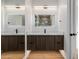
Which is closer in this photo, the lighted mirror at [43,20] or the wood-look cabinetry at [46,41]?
the wood-look cabinetry at [46,41]

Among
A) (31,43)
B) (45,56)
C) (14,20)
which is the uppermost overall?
(14,20)

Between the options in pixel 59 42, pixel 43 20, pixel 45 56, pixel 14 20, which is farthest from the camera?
pixel 43 20

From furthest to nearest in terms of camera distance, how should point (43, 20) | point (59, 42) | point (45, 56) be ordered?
1. point (43, 20)
2. point (59, 42)
3. point (45, 56)

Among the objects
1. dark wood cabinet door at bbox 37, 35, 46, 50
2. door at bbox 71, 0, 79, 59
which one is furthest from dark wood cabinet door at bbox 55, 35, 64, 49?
door at bbox 71, 0, 79, 59

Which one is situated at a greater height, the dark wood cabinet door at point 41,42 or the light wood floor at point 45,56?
the dark wood cabinet door at point 41,42

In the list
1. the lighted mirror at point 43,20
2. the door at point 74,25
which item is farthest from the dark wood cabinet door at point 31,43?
the door at point 74,25

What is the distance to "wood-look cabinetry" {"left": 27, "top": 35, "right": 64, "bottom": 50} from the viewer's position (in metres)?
7.09

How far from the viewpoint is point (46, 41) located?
7.13 meters

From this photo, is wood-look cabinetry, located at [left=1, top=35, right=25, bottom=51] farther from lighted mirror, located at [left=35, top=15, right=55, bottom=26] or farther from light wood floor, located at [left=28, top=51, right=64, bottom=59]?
lighted mirror, located at [left=35, top=15, right=55, bottom=26]

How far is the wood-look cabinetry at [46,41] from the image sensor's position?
7.09 metres

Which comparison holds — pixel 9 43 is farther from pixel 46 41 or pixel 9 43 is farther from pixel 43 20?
pixel 43 20

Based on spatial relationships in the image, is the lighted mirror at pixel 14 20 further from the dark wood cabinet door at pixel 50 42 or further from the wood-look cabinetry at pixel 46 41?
the dark wood cabinet door at pixel 50 42

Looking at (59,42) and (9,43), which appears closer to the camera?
(9,43)

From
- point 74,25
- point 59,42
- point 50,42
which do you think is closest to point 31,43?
point 50,42
